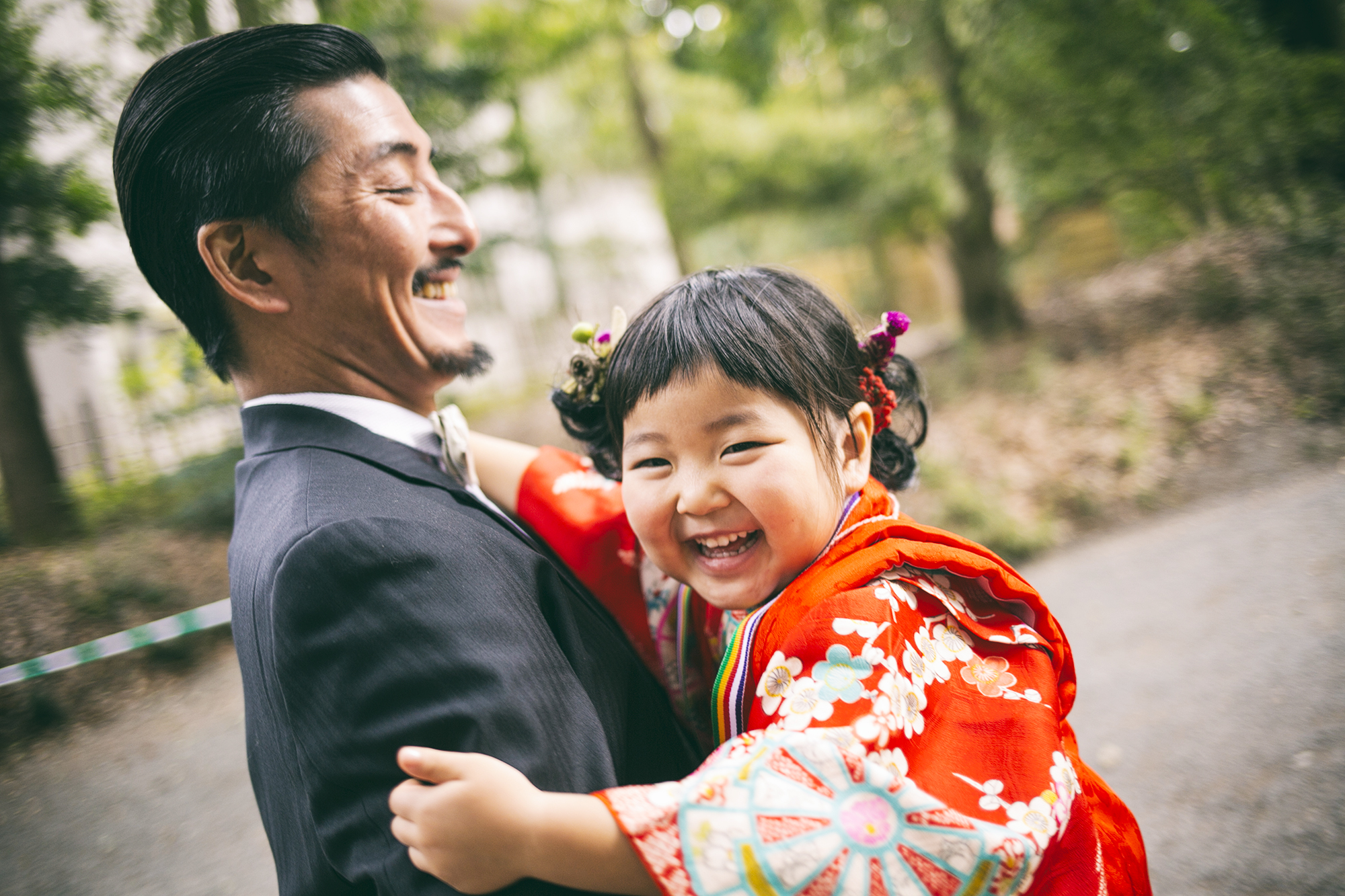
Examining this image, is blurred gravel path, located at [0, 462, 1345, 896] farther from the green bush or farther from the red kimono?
the red kimono

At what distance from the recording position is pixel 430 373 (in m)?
1.63

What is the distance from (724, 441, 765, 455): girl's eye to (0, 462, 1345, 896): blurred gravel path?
192 centimetres

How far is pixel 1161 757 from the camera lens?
2660 millimetres

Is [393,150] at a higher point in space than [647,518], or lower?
higher

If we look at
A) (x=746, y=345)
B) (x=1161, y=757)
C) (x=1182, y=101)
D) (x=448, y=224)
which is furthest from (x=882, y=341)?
(x=1182, y=101)

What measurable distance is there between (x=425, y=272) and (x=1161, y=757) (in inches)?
114

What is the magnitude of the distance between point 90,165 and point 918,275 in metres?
14.9

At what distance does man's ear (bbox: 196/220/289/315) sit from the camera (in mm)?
1378

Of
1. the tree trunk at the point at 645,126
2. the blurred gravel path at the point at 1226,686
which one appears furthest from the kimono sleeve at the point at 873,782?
the tree trunk at the point at 645,126

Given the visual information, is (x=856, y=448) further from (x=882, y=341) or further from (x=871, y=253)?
(x=871, y=253)

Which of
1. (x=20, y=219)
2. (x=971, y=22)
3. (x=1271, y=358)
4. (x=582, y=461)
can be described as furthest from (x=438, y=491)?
(x=971, y=22)

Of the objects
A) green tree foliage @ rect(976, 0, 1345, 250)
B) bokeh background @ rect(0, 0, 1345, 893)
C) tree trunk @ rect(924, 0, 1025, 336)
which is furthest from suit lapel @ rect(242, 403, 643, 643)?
tree trunk @ rect(924, 0, 1025, 336)

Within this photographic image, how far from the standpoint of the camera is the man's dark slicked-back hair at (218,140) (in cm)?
135

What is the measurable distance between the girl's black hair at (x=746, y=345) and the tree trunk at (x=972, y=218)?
716 cm
